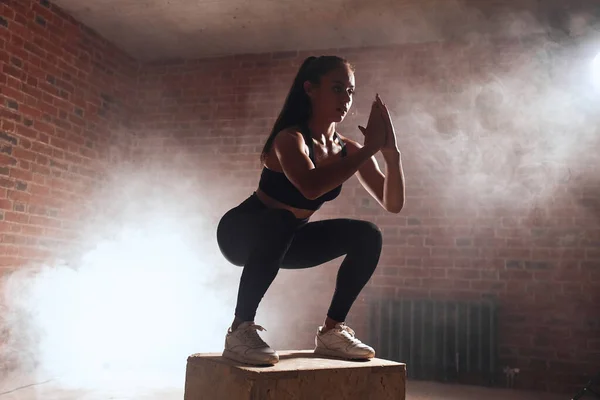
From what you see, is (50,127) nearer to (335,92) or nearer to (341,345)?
(335,92)

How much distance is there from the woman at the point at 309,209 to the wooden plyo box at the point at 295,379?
7 cm

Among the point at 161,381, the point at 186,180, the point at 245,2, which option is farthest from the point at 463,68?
the point at 161,381

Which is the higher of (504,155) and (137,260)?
(504,155)

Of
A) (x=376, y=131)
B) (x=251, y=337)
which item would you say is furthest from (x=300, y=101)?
(x=251, y=337)

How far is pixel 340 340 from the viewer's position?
1.93 metres

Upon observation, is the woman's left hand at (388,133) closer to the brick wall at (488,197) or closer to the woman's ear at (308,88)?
the woman's ear at (308,88)

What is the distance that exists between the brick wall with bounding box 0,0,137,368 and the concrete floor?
0.95 feet

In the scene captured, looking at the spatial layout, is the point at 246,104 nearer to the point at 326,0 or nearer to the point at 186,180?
the point at 186,180

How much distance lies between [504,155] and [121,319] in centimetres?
340

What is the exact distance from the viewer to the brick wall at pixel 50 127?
11.9 feet

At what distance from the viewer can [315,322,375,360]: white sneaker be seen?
1.89m

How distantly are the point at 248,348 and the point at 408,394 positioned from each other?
2.16 m

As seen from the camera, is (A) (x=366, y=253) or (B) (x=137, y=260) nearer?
(A) (x=366, y=253)

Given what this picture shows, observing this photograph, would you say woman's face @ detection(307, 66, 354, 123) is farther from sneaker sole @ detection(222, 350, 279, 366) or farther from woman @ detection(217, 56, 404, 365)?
sneaker sole @ detection(222, 350, 279, 366)
